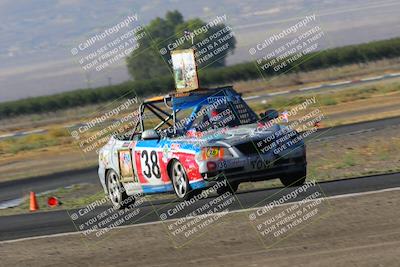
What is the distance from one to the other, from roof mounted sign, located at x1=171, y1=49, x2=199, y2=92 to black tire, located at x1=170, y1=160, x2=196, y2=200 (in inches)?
67.1

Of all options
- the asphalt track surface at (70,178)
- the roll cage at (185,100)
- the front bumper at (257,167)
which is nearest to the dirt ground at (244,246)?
the front bumper at (257,167)

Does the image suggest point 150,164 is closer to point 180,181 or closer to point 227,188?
point 180,181

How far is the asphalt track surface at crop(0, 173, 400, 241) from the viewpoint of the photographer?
44.8 ft

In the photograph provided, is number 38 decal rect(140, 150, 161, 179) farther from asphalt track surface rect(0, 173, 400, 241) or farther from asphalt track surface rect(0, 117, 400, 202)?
asphalt track surface rect(0, 117, 400, 202)

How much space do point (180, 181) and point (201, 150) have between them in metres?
0.75

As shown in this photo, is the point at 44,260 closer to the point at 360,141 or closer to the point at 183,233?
the point at 183,233

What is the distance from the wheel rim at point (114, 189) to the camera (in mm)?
16297

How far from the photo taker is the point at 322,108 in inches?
1679

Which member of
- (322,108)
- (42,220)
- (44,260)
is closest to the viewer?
(44,260)

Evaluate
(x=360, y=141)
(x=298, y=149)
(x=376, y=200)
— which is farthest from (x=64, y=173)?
(x=376, y=200)

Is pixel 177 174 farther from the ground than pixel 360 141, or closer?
farther from the ground

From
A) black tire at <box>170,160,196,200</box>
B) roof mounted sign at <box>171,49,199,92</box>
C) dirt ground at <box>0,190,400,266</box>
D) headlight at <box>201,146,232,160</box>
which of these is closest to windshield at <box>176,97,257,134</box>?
roof mounted sign at <box>171,49,199,92</box>

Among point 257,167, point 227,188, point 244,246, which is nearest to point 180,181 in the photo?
point 227,188

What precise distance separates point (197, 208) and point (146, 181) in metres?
1.75
